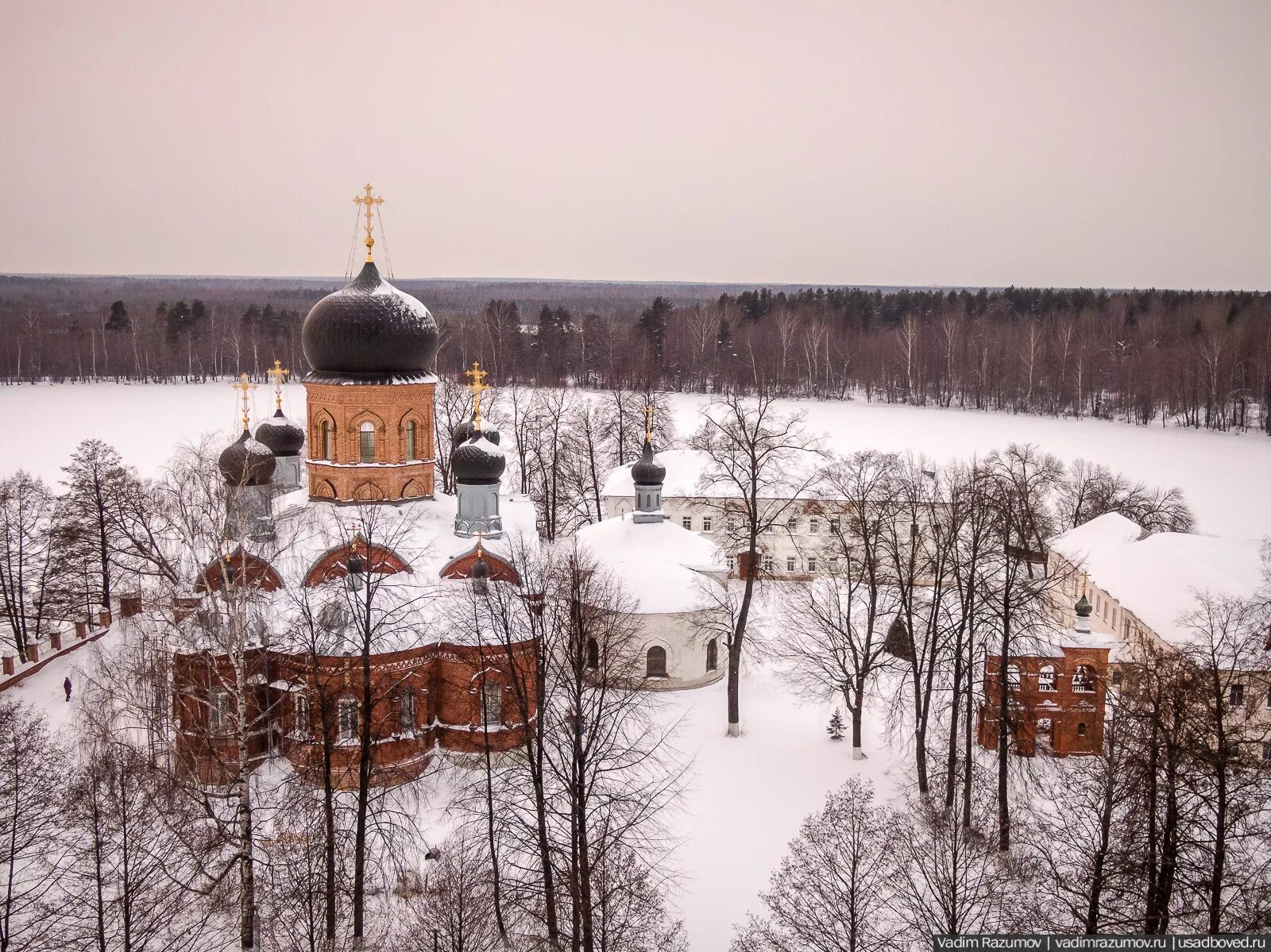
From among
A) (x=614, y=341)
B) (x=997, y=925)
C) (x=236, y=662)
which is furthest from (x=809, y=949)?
(x=614, y=341)

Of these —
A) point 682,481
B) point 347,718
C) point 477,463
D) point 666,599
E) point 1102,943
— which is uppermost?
point 477,463

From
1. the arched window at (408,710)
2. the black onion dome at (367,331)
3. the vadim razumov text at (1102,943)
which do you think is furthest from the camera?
the black onion dome at (367,331)

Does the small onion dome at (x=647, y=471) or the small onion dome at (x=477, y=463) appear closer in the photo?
the small onion dome at (x=477, y=463)

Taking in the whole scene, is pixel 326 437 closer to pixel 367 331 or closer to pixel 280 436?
pixel 367 331

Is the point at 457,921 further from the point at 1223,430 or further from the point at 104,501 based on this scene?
the point at 1223,430

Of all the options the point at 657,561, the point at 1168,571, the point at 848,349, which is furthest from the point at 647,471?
the point at 848,349

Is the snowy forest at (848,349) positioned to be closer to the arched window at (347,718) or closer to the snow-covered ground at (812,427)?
the snow-covered ground at (812,427)

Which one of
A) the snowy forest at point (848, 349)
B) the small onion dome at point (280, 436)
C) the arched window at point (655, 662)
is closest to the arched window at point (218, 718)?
the small onion dome at point (280, 436)
